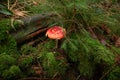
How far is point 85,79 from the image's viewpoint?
2.45 m

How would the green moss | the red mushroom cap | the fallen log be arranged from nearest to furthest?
the green moss, the red mushroom cap, the fallen log

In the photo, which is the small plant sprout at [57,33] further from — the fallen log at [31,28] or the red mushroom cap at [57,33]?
the fallen log at [31,28]

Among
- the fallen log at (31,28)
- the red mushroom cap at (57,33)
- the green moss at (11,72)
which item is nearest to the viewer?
the green moss at (11,72)

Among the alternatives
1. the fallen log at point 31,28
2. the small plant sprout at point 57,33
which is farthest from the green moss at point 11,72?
the small plant sprout at point 57,33

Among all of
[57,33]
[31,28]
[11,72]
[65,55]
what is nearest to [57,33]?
[57,33]

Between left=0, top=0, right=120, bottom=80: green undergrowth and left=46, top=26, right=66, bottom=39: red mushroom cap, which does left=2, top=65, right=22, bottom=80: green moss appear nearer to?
left=0, top=0, right=120, bottom=80: green undergrowth

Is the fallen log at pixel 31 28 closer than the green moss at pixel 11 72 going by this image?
No

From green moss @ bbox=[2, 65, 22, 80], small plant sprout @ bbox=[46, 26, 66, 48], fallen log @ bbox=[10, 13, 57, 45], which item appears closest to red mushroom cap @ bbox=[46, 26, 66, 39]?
small plant sprout @ bbox=[46, 26, 66, 48]

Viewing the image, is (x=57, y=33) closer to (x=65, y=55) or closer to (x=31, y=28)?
(x=65, y=55)

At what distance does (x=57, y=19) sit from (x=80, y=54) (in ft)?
1.93

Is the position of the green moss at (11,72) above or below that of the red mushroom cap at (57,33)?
below

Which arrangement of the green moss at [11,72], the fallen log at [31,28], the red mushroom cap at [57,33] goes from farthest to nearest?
the fallen log at [31,28] → the red mushroom cap at [57,33] → the green moss at [11,72]

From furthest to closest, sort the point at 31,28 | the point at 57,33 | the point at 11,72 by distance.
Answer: the point at 31,28
the point at 57,33
the point at 11,72

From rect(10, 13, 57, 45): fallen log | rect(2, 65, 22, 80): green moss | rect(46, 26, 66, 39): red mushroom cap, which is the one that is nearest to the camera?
rect(2, 65, 22, 80): green moss
